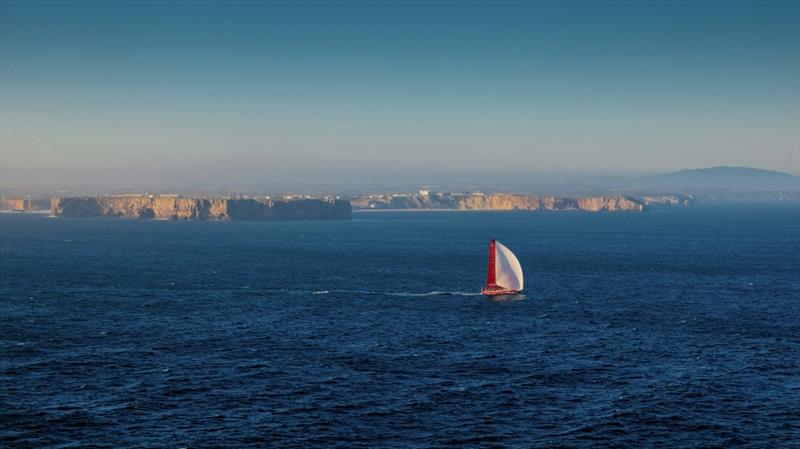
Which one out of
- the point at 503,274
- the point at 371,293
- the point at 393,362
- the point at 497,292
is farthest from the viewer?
the point at 503,274

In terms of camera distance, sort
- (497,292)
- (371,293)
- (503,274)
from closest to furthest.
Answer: (497,292) → (371,293) → (503,274)

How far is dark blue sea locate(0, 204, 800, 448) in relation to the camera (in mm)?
54281

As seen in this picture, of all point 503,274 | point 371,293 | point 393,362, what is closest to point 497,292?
point 503,274

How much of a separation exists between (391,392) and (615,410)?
53.3ft

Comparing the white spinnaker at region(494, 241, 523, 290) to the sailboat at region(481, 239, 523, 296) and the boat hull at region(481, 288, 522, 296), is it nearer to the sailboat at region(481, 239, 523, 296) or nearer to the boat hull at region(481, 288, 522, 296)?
the sailboat at region(481, 239, 523, 296)

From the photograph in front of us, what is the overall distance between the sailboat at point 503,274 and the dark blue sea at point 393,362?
3.25 metres

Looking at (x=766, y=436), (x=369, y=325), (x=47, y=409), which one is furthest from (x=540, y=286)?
(x=47, y=409)

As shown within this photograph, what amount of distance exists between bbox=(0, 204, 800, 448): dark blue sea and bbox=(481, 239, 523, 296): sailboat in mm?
3254

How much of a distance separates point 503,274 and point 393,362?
49.1 metres

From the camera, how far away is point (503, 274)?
120 m

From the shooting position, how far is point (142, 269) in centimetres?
14912

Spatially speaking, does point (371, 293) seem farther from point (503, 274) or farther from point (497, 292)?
point (503, 274)

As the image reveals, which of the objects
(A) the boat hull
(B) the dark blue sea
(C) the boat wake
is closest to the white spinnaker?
(A) the boat hull

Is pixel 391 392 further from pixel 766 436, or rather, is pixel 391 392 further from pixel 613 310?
pixel 613 310
